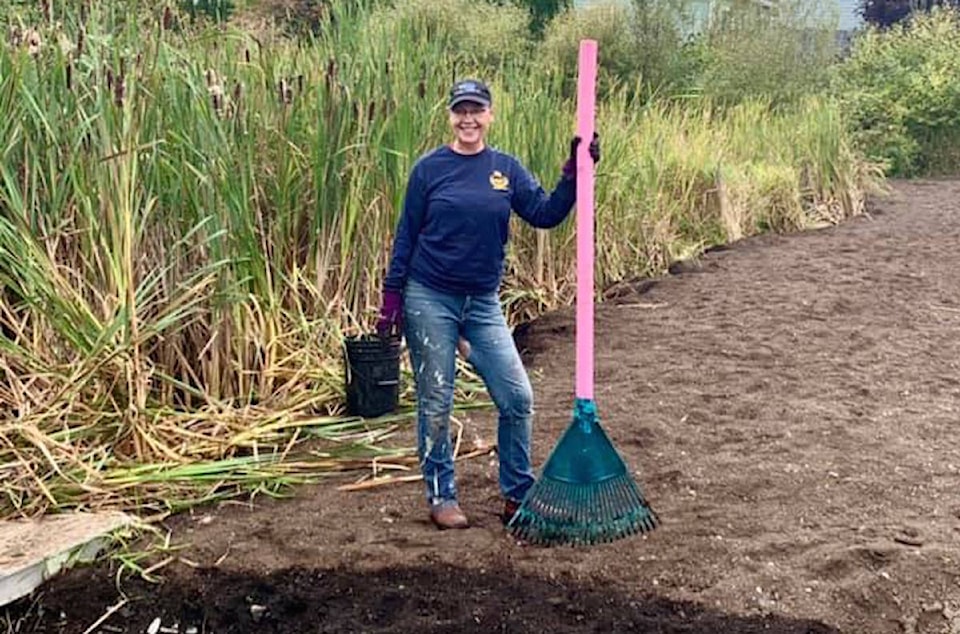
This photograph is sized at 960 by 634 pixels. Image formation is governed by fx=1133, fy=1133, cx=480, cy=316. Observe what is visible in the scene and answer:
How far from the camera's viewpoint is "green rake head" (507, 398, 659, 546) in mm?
3600

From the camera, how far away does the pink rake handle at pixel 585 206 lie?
358 cm

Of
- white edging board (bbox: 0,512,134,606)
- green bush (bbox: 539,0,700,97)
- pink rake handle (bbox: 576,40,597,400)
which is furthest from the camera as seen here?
green bush (bbox: 539,0,700,97)

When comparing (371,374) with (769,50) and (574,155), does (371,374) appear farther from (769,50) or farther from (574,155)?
(769,50)

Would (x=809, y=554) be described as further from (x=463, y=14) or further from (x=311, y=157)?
(x=463, y=14)

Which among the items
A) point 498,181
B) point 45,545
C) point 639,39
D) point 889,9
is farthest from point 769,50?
point 889,9

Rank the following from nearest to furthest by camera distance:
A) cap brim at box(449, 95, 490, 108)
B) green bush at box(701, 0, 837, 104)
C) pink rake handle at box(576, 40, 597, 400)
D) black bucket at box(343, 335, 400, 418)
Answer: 1. cap brim at box(449, 95, 490, 108)
2. pink rake handle at box(576, 40, 597, 400)
3. black bucket at box(343, 335, 400, 418)
4. green bush at box(701, 0, 837, 104)

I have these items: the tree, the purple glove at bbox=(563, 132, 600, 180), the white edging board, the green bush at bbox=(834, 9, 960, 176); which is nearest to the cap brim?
the purple glove at bbox=(563, 132, 600, 180)

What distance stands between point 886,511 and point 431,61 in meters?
3.28

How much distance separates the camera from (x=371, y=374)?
15.8 ft

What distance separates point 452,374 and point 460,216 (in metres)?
0.53

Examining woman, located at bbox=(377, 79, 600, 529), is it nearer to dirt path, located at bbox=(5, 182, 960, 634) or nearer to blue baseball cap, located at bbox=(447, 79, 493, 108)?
blue baseball cap, located at bbox=(447, 79, 493, 108)

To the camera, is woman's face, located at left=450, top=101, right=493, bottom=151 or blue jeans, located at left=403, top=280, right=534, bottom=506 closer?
woman's face, located at left=450, top=101, right=493, bottom=151

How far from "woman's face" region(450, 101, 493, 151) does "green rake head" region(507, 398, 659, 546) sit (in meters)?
0.92

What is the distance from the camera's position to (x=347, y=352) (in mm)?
4820
